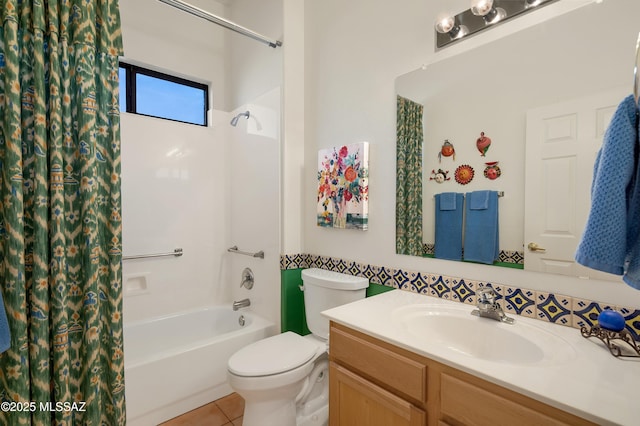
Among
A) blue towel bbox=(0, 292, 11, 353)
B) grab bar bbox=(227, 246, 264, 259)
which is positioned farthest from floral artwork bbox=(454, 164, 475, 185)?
blue towel bbox=(0, 292, 11, 353)

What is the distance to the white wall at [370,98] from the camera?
4.70ft

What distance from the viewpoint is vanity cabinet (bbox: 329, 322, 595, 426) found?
75 centimetres

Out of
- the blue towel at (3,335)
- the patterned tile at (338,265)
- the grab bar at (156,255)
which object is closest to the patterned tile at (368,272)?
the patterned tile at (338,265)

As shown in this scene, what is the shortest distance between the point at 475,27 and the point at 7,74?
75.1 inches

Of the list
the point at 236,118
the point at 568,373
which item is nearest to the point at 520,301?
the point at 568,373

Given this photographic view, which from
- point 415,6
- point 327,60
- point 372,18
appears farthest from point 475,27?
point 327,60

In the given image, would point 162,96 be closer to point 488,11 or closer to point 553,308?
point 488,11

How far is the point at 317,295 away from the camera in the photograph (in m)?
1.81

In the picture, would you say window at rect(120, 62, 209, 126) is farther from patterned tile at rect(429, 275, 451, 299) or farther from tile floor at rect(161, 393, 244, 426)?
patterned tile at rect(429, 275, 451, 299)

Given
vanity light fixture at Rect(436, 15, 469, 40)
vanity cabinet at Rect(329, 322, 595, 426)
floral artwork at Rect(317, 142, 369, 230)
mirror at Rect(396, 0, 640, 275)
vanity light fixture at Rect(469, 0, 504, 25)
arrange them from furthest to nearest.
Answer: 1. floral artwork at Rect(317, 142, 369, 230)
2. vanity light fixture at Rect(436, 15, 469, 40)
3. vanity light fixture at Rect(469, 0, 504, 25)
4. mirror at Rect(396, 0, 640, 275)
5. vanity cabinet at Rect(329, 322, 595, 426)

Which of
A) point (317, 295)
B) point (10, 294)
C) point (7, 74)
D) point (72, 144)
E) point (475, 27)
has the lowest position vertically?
point (317, 295)

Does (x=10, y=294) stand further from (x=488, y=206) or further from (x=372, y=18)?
(x=372, y=18)

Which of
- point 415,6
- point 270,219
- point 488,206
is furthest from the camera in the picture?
point 270,219

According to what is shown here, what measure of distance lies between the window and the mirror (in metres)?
1.96
